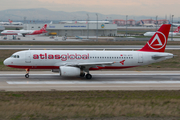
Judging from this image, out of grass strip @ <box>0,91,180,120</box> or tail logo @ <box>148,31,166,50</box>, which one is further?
tail logo @ <box>148,31,166,50</box>

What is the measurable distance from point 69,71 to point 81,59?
3.02 metres

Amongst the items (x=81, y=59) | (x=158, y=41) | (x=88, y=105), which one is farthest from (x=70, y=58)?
(x=88, y=105)

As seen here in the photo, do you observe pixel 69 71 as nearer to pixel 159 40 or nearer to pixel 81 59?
pixel 81 59

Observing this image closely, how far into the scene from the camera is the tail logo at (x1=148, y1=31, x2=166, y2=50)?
110ft

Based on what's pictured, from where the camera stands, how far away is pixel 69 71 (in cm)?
2936

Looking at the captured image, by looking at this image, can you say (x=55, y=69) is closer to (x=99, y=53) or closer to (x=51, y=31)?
(x=99, y=53)

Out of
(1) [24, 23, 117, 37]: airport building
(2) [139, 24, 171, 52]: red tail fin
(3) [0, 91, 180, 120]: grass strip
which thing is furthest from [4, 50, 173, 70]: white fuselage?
(1) [24, 23, 117, 37]: airport building

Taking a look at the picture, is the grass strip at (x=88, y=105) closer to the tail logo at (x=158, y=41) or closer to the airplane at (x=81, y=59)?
the airplane at (x=81, y=59)

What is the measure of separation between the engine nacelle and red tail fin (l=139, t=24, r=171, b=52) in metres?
10.7

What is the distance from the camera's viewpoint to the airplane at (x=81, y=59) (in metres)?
30.5

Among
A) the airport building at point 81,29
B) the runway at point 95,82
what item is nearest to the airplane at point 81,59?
the runway at point 95,82

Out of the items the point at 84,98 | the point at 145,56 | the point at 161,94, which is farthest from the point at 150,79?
the point at 84,98

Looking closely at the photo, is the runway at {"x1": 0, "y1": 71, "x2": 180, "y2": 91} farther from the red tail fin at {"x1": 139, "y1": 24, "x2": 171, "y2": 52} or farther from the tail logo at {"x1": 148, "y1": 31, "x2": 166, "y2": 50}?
the tail logo at {"x1": 148, "y1": 31, "x2": 166, "y2": 50}

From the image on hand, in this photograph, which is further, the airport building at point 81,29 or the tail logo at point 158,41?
the airport building at point 81,29
